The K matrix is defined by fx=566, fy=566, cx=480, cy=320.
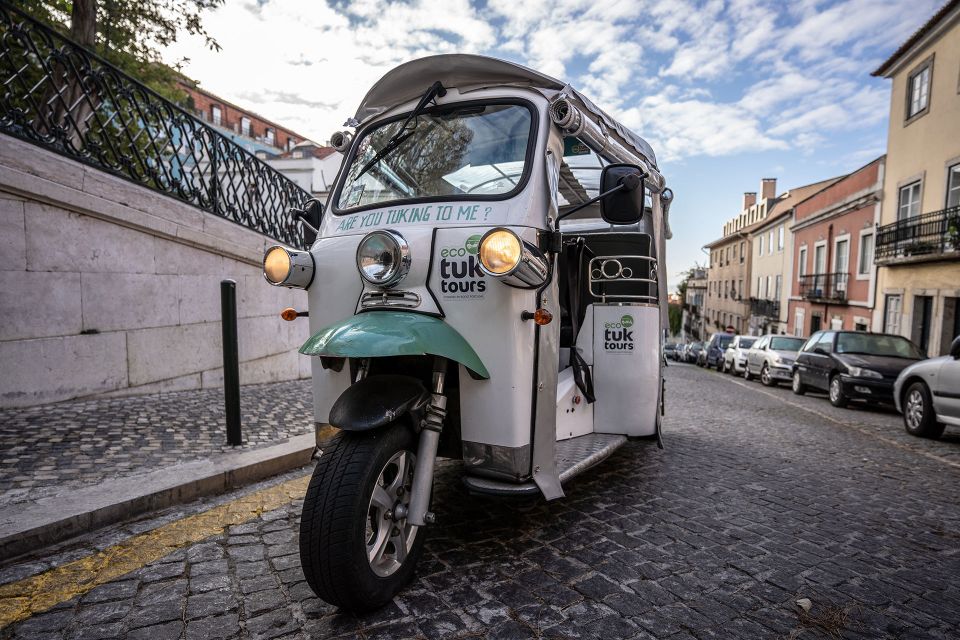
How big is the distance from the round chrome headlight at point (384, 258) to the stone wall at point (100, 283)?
14.7ft

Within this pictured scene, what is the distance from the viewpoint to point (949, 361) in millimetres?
7465

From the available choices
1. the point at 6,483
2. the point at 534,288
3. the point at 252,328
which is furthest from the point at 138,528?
the point at 252,328

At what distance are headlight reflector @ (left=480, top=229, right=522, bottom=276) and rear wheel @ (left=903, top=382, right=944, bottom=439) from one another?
25.5 feet

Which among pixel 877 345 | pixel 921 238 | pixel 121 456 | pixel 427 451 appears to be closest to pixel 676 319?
pixel 921 238

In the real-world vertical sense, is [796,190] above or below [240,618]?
above

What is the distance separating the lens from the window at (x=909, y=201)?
19.3m

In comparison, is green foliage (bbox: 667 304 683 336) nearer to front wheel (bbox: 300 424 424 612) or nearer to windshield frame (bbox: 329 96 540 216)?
windshield frame (bbox: 329 96 540 216)

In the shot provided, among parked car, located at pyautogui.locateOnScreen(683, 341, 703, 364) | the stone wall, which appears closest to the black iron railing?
the stone wall

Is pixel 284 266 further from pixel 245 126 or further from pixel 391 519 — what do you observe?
pixel 245 126

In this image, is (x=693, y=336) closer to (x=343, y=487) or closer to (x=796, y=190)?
(x=796, y=190)

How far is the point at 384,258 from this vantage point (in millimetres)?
2863

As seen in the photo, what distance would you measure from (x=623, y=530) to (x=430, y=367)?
1589 mm

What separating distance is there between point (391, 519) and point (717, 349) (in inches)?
1022

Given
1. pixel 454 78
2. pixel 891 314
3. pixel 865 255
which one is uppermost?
pixel 865 255
